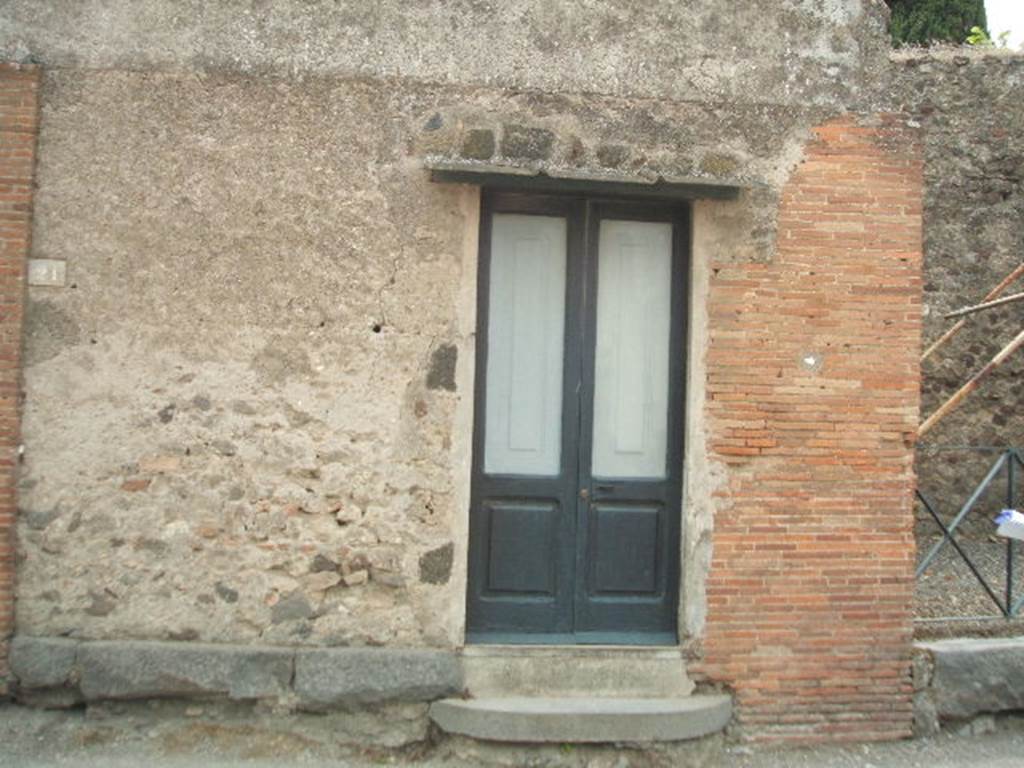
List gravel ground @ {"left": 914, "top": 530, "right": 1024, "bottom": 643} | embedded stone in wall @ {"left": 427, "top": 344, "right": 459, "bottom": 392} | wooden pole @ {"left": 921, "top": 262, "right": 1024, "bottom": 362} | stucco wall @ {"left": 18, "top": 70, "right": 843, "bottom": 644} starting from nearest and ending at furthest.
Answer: stucco wall @ {"left": 18, "top": 70, "right": 843, "bottom": 644}
embedded stone in wall @ {"left": 427, "top": 344, "right": 459, "bottom": 392}
gravel ground @ {"left": 914, "top": 530, "right": 1024, "bottom": 643}
wooden pole @ {"left": 921, "top": 262, "right": 1024, "bottom": 362}

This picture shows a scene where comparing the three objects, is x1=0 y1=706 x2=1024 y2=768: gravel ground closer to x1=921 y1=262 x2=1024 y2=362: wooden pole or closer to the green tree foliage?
x1=921 y1=262 x2=1024 y2=362: wooden pole

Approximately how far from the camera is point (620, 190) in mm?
5539

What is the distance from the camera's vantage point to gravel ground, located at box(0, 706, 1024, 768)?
512 cm

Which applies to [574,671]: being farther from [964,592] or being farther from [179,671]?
[964,592]

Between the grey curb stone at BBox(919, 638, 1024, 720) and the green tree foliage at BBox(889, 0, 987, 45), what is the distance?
40.7 ft

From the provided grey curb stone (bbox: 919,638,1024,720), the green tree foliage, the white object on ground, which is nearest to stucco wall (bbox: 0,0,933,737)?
grey curb stone (bbox: 919,638,1024,720)

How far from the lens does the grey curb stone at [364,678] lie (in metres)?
5.28

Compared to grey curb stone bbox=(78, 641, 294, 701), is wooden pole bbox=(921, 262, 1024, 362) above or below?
above

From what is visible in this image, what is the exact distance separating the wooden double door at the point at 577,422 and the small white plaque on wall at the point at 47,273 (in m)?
2.23

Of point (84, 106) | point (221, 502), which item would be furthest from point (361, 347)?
point (84, 106)

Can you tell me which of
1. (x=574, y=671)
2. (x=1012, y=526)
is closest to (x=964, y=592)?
(x=1012, y=526)

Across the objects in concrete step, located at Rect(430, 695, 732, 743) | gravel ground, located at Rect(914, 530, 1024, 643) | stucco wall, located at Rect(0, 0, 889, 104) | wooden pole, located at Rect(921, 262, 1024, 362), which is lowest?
concrete step, located at Rect(430, 695, 732, 743)

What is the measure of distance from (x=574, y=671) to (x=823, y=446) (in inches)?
72.8

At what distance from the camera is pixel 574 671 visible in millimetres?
5438
